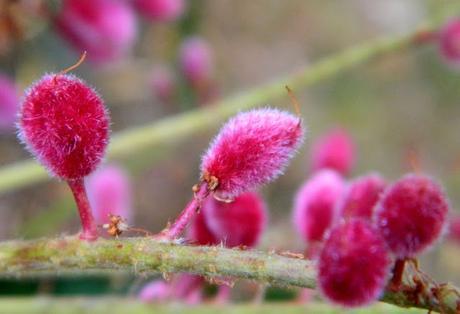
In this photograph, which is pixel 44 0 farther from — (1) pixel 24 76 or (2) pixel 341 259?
(2) pixel 341 259

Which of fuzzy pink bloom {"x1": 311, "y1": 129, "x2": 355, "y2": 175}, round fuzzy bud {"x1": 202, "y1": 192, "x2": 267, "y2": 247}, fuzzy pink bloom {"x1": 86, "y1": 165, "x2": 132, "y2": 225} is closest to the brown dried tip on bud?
round fuzzy bud {"x1": 202, "y1": 192, "x2": 267, "y2": 247}

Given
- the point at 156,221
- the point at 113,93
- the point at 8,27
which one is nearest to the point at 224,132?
the point at 8,27

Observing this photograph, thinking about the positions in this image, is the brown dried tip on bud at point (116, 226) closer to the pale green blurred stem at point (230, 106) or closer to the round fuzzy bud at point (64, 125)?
the round fuzzy bud at point (64, 125)

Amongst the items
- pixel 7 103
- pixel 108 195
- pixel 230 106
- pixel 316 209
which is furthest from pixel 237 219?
pixel 7 103

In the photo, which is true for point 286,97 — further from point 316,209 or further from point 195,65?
point 316,209

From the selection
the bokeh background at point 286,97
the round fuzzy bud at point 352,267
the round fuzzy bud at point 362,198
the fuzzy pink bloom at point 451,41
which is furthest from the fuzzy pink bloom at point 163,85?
the round fuzzy bud at point 352,267

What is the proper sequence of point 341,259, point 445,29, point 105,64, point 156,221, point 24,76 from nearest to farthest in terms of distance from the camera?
point 341,259, point 445,29, point 105,64, point 24,76, point 156,221
